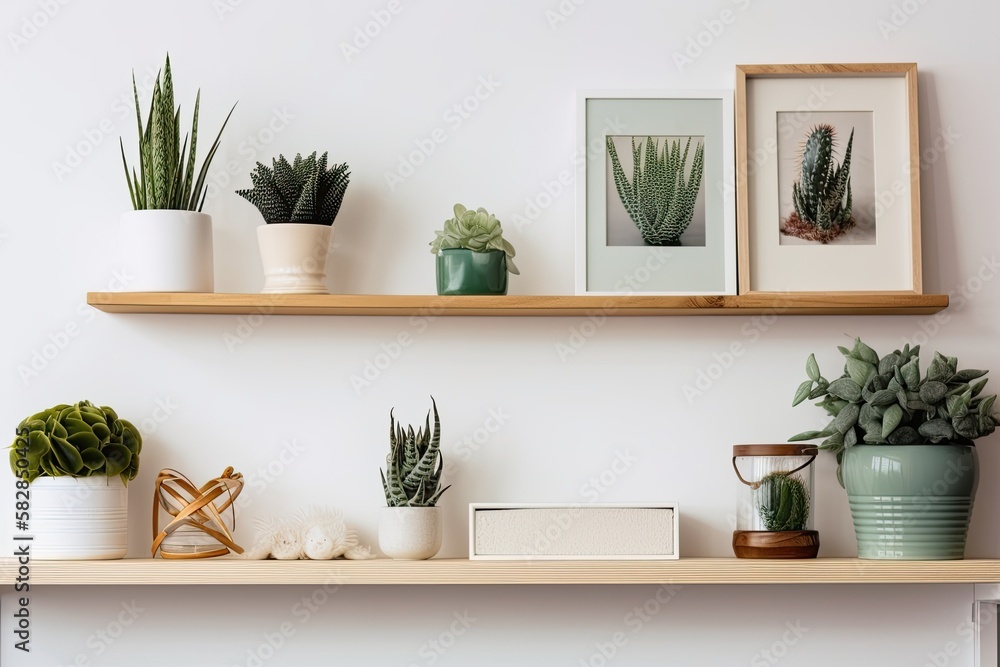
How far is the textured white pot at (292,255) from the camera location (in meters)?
1.35

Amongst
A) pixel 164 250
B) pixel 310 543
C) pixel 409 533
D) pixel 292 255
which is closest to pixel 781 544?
pixel 409 533

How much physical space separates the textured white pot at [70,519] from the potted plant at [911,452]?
39.3 inches

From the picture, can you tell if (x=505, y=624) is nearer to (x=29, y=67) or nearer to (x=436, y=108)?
(x=436, y=108)

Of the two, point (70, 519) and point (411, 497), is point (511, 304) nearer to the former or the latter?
point (411, 497)

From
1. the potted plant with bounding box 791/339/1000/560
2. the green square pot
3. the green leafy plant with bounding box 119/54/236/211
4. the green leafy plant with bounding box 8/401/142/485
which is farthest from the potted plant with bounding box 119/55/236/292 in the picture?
the potted plant with bounding box 791/339/1000/560

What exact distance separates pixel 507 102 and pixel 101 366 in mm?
719

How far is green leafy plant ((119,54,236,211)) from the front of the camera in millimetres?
1360

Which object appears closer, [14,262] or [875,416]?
[875,416]

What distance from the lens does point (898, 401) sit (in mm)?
1309

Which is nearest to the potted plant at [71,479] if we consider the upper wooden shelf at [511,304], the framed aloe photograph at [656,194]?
the upper wooden shelf at [511,304]

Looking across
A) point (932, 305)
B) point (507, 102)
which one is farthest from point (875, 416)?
point (507, 102)

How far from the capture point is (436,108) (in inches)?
57.9

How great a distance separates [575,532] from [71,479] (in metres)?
0.68

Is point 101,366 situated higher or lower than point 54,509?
higher
